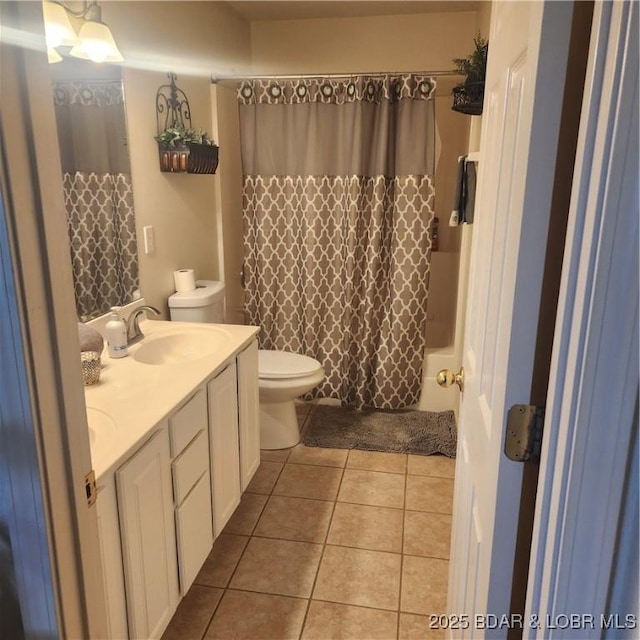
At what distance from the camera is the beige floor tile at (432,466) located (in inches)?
110

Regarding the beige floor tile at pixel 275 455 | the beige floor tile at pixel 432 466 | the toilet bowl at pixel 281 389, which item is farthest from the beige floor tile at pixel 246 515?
the beige floor tile at pixel 432 466

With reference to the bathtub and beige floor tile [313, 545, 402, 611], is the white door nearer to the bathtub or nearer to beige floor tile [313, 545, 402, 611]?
beige floor tile [313, 545, 402, 611]

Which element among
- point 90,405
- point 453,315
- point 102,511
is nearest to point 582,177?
point 102,511

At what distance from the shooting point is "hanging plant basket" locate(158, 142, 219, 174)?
8.42 feet

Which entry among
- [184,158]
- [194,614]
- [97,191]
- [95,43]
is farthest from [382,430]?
[95,43]

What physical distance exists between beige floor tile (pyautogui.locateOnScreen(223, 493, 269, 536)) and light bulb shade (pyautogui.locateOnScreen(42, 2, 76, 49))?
1.93 metres

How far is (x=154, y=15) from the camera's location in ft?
8.17

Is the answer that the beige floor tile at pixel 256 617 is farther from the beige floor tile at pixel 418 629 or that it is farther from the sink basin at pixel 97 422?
the sink basin at pixel 97 422

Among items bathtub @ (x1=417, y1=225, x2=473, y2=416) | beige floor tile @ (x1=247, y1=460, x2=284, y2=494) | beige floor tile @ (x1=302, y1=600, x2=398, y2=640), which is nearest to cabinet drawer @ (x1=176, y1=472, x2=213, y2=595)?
beige floor tile @ (x1=302, y1=600, x2=398, y2=640)

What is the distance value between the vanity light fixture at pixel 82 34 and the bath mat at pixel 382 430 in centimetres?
211

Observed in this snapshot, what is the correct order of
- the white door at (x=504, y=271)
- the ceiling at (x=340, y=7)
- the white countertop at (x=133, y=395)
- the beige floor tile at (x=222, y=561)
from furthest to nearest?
the ceiling at (x=340, y=7) → the beige floor tile at (x=222, y=561) → the white countertop at (x=133, y=395) → the white door at (x=504, y=271)

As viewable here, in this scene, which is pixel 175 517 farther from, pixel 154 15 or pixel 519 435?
pixel 154 15

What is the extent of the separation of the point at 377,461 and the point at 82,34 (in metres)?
2.30

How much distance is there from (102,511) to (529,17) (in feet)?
4.20
